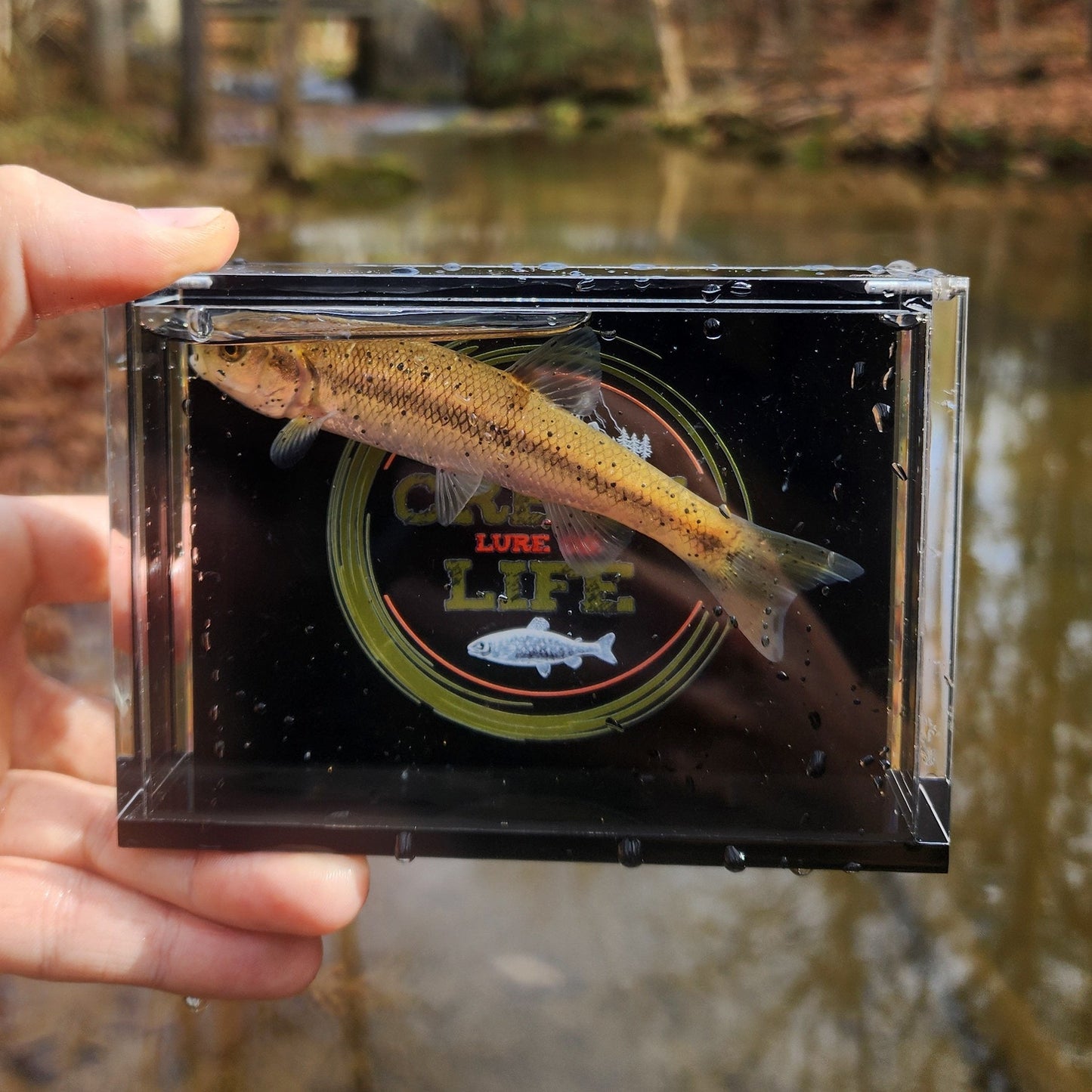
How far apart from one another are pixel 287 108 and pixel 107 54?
3.51 ft

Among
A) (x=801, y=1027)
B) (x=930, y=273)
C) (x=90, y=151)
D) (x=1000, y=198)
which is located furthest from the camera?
(x=90, y=151)

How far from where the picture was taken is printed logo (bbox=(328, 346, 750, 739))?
0.43m

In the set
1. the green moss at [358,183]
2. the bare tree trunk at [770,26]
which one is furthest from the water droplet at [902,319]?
the bare tree trunk at [770,26]

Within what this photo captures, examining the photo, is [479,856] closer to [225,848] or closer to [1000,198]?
[225,848]

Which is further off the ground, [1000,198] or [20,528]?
[1000,198]

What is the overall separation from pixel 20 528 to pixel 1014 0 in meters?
4.15

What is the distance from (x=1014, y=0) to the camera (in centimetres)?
383

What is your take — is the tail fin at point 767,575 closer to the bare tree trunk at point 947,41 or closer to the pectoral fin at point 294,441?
the pectoral fin at point 294,441

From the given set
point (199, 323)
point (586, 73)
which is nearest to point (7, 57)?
point (586, 73)

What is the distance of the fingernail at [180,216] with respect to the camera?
1.46ft

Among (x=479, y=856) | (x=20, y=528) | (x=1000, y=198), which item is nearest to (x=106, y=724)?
(x=20, y=528)

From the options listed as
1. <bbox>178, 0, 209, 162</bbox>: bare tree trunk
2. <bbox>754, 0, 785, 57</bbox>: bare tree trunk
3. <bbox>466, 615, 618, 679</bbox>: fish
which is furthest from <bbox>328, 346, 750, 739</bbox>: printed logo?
<bbox>754, 0, 785, 57</bbox>: bare tree trunk

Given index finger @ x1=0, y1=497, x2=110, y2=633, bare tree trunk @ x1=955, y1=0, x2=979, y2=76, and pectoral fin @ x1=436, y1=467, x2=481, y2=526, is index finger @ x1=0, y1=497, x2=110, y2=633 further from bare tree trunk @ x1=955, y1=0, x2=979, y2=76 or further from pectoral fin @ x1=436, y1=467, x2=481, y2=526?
bare tree trunk @ x1=955, y1=0, x2=979, y2=76

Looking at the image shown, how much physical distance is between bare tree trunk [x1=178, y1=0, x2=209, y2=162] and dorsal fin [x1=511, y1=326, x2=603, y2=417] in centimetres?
332
